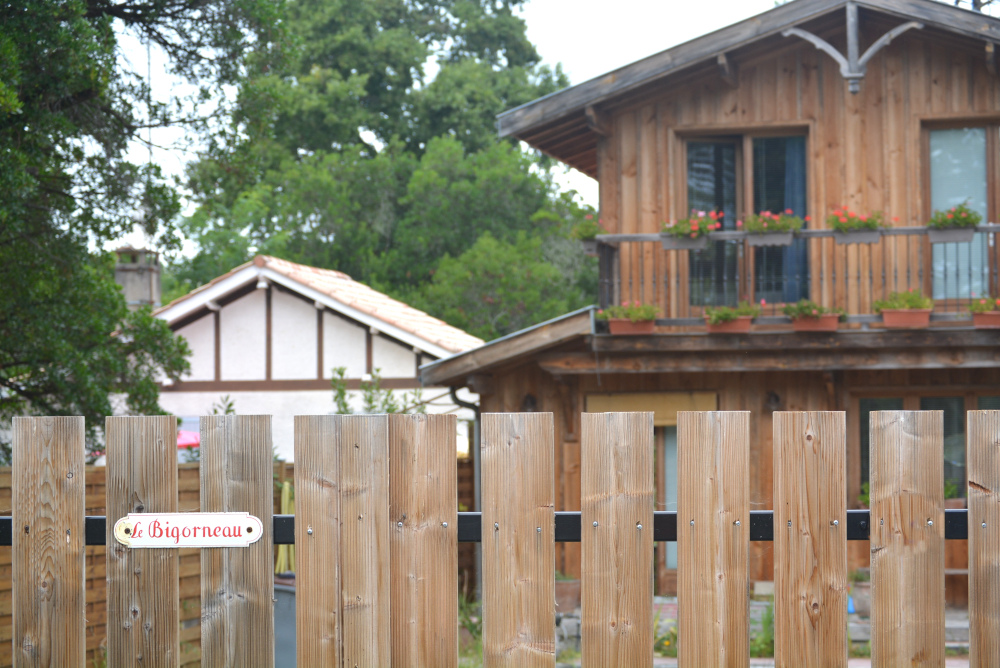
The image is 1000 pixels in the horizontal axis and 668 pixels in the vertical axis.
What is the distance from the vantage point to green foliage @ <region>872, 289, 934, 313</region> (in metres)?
9.17

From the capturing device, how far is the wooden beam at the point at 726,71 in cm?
973

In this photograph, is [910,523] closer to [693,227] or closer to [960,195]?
[693,227]

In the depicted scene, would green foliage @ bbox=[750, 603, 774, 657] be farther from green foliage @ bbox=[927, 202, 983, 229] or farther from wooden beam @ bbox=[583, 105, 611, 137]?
wooden beam @ bbox=[583, 105, 611, 137]

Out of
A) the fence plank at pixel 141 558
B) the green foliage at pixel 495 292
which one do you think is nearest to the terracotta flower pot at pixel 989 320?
the fence plank at pixel 141 558

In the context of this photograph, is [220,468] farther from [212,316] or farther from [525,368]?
[212,316]

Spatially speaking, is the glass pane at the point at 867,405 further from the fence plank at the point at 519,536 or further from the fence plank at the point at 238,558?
the fence plank at the point at 238,558

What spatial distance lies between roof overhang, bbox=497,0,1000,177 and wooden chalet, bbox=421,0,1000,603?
0.07ft

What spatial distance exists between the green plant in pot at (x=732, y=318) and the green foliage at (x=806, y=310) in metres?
0.30

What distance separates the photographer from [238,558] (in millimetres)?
2809

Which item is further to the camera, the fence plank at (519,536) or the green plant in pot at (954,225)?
the green plant in pot at (954,225)

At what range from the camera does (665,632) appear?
8953mm

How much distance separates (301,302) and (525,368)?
8.50 metres

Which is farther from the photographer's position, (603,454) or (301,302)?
(301,302)

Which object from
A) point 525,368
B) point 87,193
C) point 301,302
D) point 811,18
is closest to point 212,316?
point 301,302
